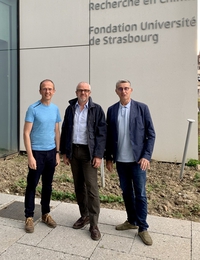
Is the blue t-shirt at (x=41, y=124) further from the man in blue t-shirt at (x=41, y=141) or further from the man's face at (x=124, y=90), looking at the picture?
the man's face at (x=124, y=90)

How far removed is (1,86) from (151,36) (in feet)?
13.8

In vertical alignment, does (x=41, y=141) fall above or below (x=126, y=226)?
above

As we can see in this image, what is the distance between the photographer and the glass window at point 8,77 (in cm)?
714

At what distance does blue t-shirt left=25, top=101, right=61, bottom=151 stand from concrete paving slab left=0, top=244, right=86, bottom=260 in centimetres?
111

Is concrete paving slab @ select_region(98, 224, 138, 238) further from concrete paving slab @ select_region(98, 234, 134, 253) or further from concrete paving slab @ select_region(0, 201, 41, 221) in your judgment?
concrete paving slab @ select_region(0, 201, 41, 221)

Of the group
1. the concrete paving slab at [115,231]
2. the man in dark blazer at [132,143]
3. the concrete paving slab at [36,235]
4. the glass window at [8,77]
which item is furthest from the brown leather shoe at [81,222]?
the glass window at [8,77]

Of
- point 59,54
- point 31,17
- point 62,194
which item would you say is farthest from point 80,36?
point 62,194

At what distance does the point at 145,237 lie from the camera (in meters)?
2.99

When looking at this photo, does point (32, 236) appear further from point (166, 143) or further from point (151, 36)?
point (151, 36)

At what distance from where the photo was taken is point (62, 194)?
14.5 ft

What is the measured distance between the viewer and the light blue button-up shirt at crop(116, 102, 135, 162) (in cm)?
297

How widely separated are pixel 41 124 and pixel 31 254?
1.41 meters

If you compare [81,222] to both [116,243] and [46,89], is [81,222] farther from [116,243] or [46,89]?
[46,89]

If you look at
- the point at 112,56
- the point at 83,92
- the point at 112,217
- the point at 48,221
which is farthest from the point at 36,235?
the point at 112,56
